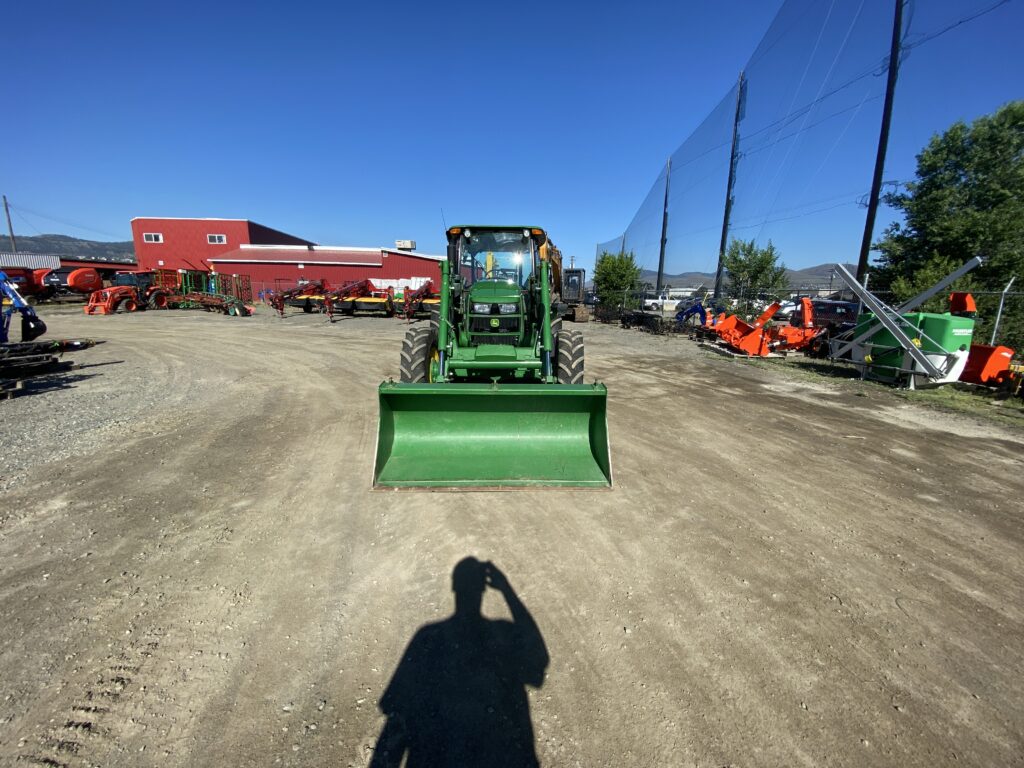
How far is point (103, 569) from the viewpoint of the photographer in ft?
9.77

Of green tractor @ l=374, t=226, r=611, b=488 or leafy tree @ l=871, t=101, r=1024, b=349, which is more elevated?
leafy tree @ l=871, t=101, r=1024, b=349

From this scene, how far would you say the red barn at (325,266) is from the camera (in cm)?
3578

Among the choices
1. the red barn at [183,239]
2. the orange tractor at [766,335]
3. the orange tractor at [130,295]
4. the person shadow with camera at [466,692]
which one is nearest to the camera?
the person shadow with camera at [466,692]

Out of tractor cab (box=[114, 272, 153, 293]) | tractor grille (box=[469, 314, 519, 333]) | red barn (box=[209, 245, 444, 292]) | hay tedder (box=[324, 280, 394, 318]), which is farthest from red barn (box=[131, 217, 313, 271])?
tractor grille (box=[469, 314, 519, 333])

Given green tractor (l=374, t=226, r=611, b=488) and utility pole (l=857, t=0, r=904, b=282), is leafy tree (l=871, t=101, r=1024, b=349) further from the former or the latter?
green tractor (l=374, t=226, r=611, b=488)

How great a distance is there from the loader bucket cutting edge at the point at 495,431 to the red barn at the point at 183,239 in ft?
152

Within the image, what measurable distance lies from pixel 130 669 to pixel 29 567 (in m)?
1.48

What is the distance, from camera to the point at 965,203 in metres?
18.4

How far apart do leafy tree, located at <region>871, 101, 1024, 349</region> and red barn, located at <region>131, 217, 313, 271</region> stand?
1854 inches

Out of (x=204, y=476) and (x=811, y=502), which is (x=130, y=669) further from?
(x=811, y=502)

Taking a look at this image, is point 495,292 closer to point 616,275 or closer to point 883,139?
point 883,139

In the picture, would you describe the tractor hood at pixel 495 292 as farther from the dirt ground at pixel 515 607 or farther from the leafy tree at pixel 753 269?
the leafy tree at pixel 753 269

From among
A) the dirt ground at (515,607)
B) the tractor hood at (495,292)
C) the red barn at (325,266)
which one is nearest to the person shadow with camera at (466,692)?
the dirt ground at (515,607)

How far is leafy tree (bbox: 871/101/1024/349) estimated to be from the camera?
1628 centimetres
